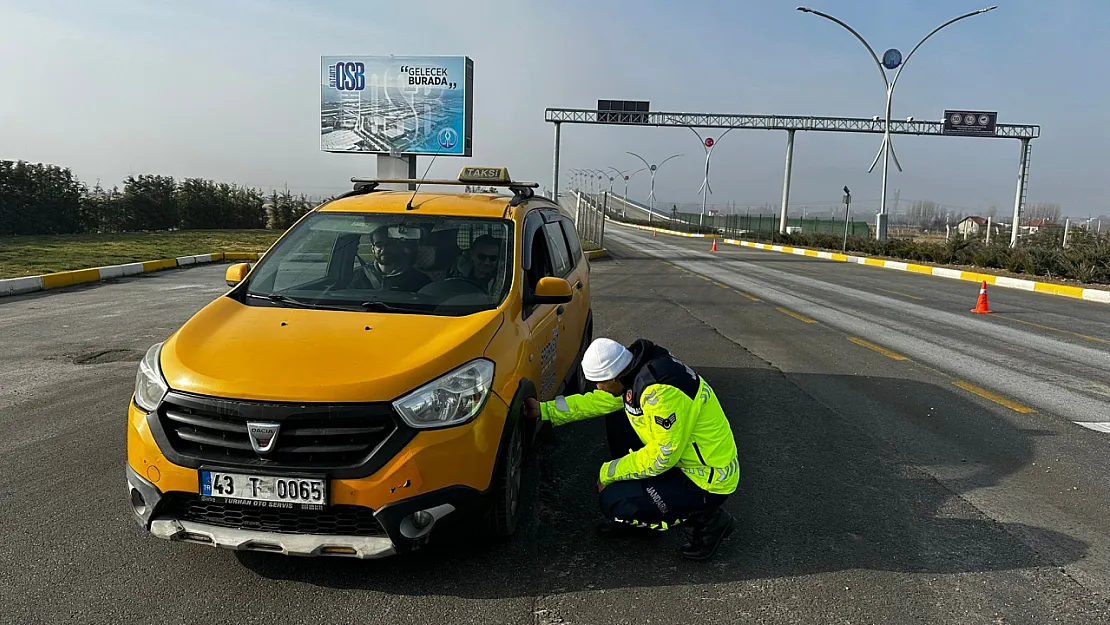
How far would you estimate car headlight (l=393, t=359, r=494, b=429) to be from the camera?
3211 millimetres

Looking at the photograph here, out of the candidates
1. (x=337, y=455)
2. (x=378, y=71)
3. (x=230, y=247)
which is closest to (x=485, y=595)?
(x=337, y=455)

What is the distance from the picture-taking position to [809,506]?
4461 millimetres

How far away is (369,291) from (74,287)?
13.0 metres

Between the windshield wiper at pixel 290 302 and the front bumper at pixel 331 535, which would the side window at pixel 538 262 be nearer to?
the windshield wiper at pixel 290 302

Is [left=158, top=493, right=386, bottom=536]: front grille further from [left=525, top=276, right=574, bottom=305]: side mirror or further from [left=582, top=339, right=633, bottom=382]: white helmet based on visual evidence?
[left=525, top=276, right=574, bottom=305]: side mirror

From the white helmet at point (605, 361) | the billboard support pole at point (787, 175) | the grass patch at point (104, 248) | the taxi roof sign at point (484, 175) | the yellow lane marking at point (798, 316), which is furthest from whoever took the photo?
the billboard support pole at point (787, 175)

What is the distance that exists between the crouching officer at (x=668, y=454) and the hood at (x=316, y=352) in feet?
2.41

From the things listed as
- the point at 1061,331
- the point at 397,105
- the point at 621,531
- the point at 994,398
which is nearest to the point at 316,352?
the point at 621,531

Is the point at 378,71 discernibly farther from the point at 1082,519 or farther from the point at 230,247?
the point at 1082,519

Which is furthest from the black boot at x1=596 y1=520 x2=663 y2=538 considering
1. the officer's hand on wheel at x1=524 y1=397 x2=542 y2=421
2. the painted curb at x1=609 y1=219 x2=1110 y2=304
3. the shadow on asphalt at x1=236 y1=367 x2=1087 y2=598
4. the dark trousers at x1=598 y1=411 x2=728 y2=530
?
the painted curb at x1=609 y1=219 x2=1110 y2=304

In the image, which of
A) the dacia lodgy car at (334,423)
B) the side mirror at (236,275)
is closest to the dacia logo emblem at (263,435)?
the dacia lodgy car at (334,423)

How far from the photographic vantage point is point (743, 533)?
4.08m

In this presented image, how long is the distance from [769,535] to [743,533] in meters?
0.13

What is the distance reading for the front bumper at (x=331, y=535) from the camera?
10.3ft
